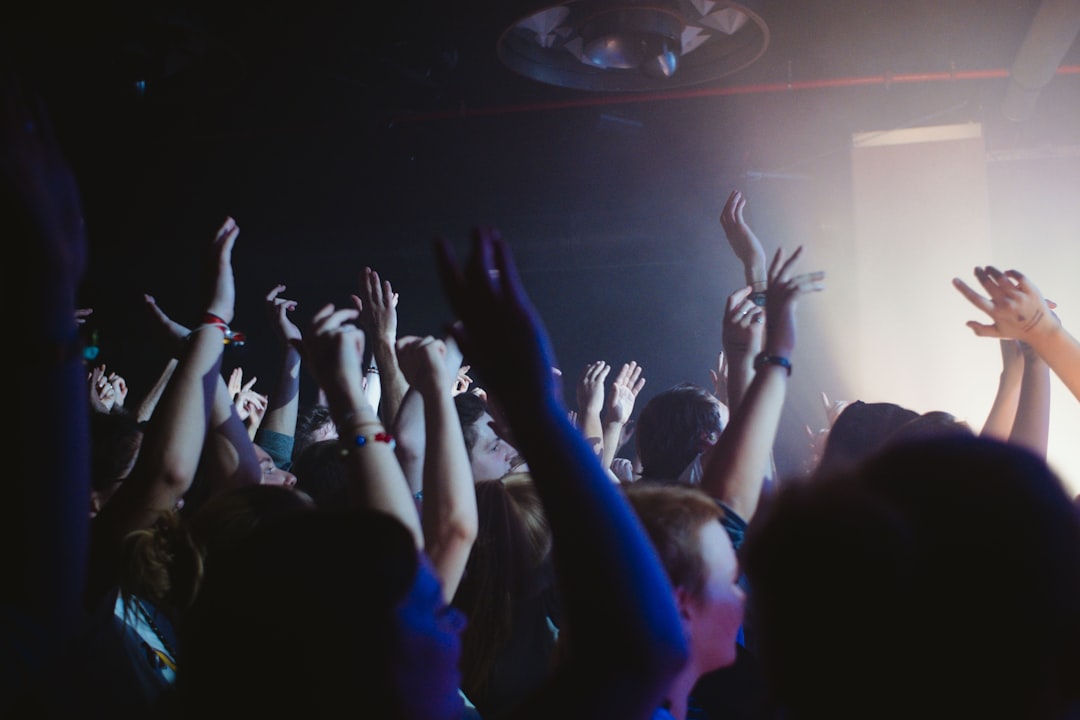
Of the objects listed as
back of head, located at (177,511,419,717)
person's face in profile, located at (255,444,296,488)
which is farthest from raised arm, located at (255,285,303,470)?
back of head, located at (177,511,419,717)

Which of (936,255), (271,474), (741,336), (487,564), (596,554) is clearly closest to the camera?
(596,554)

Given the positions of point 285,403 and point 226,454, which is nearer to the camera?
point 226,454

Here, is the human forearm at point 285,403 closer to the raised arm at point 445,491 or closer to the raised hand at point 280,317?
the raised hand at point 280,317

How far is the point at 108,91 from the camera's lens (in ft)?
15.4

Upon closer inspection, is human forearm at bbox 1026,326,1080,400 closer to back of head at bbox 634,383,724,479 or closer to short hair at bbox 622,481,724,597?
short hair at bbox 622,481,724,597

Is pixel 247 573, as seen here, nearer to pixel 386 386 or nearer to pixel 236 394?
pixel 386 386

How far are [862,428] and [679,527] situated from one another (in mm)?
1414

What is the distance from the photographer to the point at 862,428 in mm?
2617

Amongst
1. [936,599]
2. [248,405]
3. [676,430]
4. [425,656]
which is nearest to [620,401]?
[676,430]

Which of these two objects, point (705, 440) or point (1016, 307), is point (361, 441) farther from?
point (705, 440)

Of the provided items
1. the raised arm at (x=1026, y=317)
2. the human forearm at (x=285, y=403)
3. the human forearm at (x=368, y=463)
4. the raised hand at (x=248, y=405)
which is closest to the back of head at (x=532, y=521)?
the human forearm at (x=368, y=463)

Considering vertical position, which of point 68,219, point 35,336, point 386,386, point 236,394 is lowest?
point 236,394

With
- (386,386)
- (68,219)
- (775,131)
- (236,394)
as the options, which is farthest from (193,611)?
(775,131)

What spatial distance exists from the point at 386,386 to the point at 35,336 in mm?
1553
